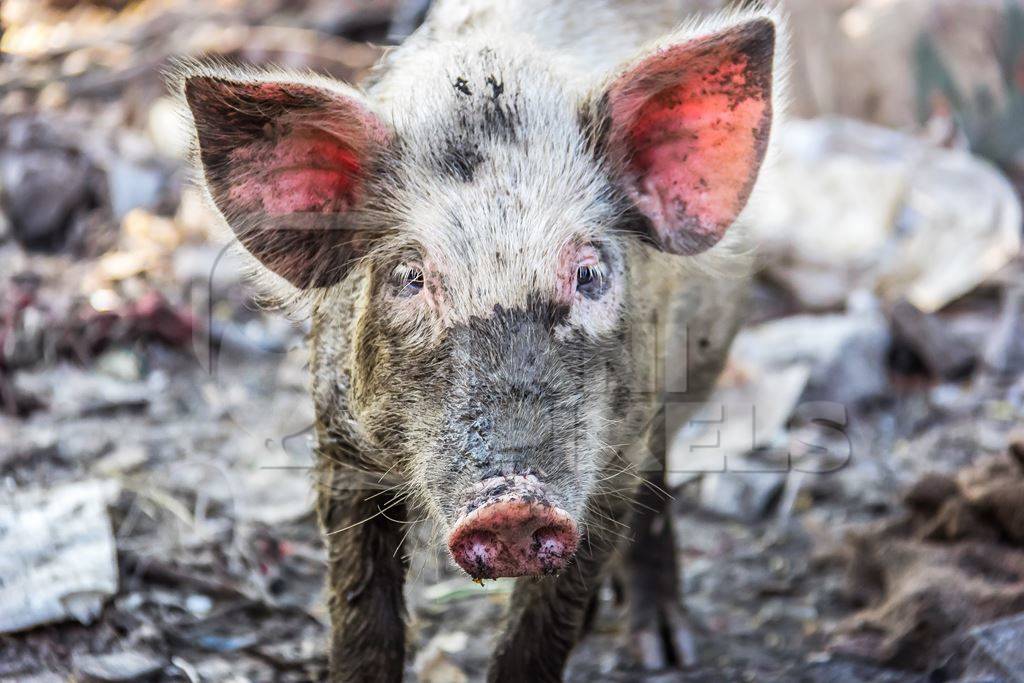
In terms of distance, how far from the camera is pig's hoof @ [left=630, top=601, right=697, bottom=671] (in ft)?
14.3

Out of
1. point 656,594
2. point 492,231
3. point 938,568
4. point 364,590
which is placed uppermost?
point 492,231

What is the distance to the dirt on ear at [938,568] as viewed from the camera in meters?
3.92

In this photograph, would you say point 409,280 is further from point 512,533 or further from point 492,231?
point 512,533

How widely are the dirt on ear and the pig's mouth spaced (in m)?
1.74

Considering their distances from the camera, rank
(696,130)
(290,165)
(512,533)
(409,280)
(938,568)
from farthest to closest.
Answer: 1. (938,568)
2. (696,130)
3. (290,165)
4. (409,280)
5. (512,533)

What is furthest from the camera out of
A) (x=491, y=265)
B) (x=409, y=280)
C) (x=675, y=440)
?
(x=675, y=440)

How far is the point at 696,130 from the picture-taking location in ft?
10.8

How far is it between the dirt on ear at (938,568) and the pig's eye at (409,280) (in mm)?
2039

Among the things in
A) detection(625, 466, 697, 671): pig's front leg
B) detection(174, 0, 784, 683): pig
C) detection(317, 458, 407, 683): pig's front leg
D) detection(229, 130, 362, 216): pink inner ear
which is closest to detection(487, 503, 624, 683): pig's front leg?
detection(174, 0, 784, 683): pig

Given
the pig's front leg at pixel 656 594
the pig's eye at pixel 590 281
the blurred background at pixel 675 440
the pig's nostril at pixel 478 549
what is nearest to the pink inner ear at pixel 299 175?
the pig's eye at pixel 590 281

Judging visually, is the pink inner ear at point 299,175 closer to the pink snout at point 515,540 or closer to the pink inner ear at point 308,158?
the pink inner ear at point 308,158

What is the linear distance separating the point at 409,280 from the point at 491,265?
0.26m

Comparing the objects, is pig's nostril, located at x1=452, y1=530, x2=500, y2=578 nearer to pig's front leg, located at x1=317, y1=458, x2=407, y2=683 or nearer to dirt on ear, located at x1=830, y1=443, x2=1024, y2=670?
pig's front leg, located at x1=317, y1=458, x2=407, y2=683

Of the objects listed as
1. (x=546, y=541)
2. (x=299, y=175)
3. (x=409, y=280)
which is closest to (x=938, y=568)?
(x=546, y=541)
